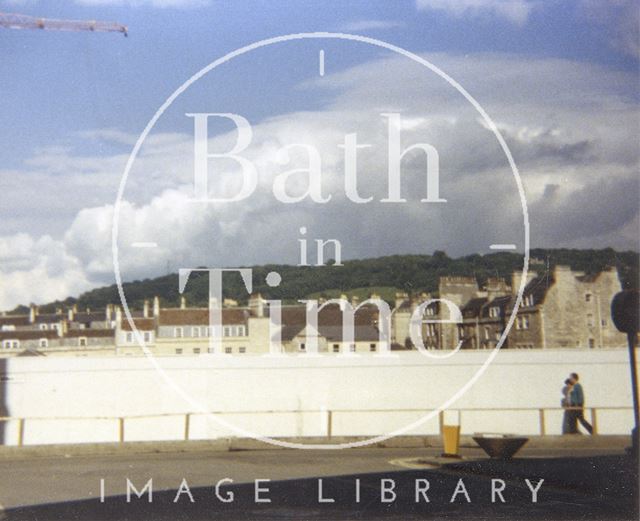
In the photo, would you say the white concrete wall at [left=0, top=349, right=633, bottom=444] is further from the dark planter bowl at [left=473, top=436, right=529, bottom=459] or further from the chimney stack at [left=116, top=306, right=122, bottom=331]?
the dark planter bowl at [left=473, top=436, right=529, bottom=459]

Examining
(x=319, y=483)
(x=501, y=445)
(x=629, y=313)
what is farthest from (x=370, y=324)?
(x=629, y=313)

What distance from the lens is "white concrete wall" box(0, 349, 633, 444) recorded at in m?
23.9

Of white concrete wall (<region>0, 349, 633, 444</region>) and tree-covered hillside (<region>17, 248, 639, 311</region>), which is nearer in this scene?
tree-covered hillside (<region>17, 248, 639, 311</region>)

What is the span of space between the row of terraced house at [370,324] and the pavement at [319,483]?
9.09 feet

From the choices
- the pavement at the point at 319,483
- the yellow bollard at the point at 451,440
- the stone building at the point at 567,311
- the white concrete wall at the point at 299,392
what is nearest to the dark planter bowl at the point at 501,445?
the pavement at the point at 319,483

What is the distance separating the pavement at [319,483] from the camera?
11.2m

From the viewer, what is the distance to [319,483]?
1379 centimetres

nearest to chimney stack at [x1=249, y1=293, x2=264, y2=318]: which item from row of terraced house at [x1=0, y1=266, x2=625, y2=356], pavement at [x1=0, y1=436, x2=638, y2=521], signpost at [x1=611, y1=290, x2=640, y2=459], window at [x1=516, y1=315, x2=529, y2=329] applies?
row of terraced house at [x1=0, y1=266, x2=625, y2=356]

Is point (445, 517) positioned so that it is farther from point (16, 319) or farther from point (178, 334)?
point (16, 319)

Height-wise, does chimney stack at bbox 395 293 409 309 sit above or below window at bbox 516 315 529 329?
above

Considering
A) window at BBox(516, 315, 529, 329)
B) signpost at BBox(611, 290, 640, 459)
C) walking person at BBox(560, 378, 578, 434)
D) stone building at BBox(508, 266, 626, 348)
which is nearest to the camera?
signpost at BBox(611, 290, 640, 459)

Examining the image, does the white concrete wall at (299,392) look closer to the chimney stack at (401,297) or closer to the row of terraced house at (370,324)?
the row of terraced house at (370,324)

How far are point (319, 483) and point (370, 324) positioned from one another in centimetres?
873

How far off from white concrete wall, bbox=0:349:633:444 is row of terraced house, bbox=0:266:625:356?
46 centimetres
